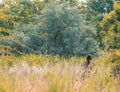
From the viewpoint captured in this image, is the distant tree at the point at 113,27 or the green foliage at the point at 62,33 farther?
the distant tree at the point at 113,27

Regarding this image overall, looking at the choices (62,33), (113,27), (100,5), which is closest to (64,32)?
(62,33)

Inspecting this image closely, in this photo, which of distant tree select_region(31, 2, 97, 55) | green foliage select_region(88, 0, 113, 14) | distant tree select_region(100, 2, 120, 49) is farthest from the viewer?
green foliage select_region(88, 0, 113, 14)

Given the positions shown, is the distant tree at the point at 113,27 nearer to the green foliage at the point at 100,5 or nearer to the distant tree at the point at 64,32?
the distant tree at the point at 64,32

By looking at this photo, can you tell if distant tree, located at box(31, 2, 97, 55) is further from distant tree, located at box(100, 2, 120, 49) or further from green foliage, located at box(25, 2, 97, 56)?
distant tree, located at box(100, 2, 120, 49)

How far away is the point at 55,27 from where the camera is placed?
→ 2345cm

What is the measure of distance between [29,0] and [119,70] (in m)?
26.2

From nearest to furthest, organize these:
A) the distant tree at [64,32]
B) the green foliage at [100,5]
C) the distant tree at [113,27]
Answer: the distant tree at [64,32], the distant tree at [113,27], the green foliage at [100,5]

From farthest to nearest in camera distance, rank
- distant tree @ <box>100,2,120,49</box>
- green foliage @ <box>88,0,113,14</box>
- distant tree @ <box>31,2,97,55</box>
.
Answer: green foliage @ <box>88,0,113,14</box> → distant tree @ <box>100,2,120,49</box> → distant tree @ <box>31,2,97,55</box>

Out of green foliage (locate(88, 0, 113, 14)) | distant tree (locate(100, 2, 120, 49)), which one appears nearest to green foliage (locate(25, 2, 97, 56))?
distant tree (locate(100, 2, 120, 49))

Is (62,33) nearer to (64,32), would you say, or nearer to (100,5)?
(64,32)

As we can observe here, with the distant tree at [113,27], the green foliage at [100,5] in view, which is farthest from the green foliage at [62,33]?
the green foliage at [100,5]

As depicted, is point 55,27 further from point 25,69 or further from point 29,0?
point 25,69

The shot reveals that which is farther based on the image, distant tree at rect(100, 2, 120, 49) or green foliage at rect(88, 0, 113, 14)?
green foliage at rect(88, 0, 113, 14)

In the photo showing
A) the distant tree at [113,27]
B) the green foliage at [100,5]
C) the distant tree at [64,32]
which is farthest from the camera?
the green foliage at [100,5]
